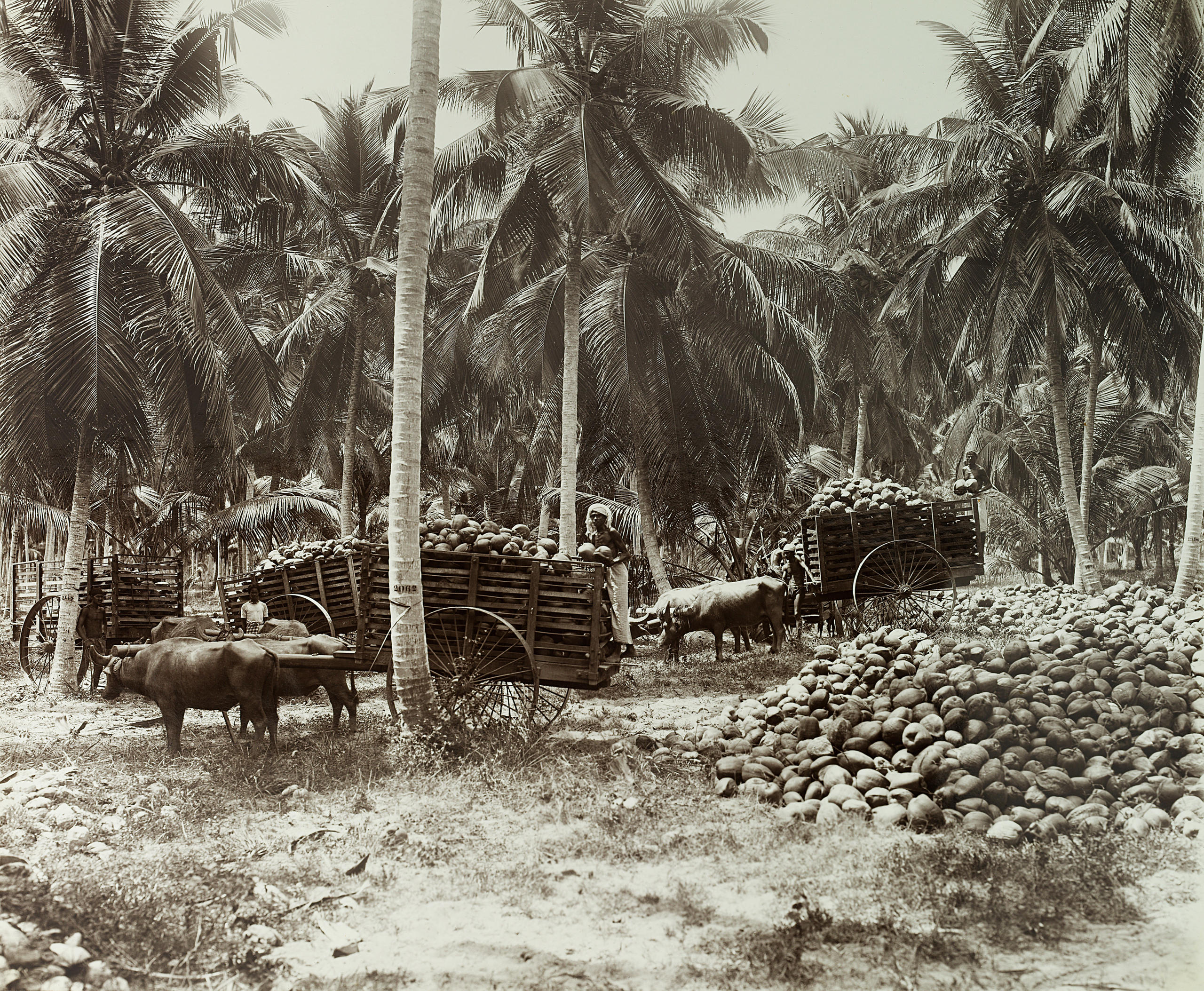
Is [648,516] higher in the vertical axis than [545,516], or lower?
lower

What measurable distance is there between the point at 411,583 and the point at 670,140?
694 cm

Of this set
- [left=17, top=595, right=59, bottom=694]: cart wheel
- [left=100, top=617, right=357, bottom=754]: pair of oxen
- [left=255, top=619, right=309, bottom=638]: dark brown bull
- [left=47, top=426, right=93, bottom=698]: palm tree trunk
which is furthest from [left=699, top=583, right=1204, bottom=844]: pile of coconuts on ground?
[left=17, top=595, right=59, bottom=694]: cart wheel

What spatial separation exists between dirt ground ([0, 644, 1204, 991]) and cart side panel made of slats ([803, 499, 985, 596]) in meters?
4.88

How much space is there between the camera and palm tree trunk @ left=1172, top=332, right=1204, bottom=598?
457 cm

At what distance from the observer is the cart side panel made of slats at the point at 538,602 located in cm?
600

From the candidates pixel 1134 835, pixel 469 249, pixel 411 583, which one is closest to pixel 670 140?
pixel 469 249

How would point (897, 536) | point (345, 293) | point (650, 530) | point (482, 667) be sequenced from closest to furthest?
point (482, 667) → point (897, 536) → point (345, 293) → point (650, 530)

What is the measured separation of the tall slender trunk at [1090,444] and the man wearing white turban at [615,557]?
331cm

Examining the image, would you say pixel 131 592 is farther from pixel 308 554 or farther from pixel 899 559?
pixel 899 559

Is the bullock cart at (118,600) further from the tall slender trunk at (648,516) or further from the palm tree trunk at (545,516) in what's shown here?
the palm tree trunk at (545,516)

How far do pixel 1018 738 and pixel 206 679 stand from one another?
4488 millimetres

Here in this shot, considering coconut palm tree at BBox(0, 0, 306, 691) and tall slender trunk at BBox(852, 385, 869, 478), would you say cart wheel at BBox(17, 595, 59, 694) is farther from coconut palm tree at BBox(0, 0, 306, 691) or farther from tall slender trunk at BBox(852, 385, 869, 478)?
tall slender trunk at BBox(852, 385, 869, 478)


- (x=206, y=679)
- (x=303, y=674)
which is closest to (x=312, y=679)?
(x=303, y=674)

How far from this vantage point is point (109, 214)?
21.8 feet
